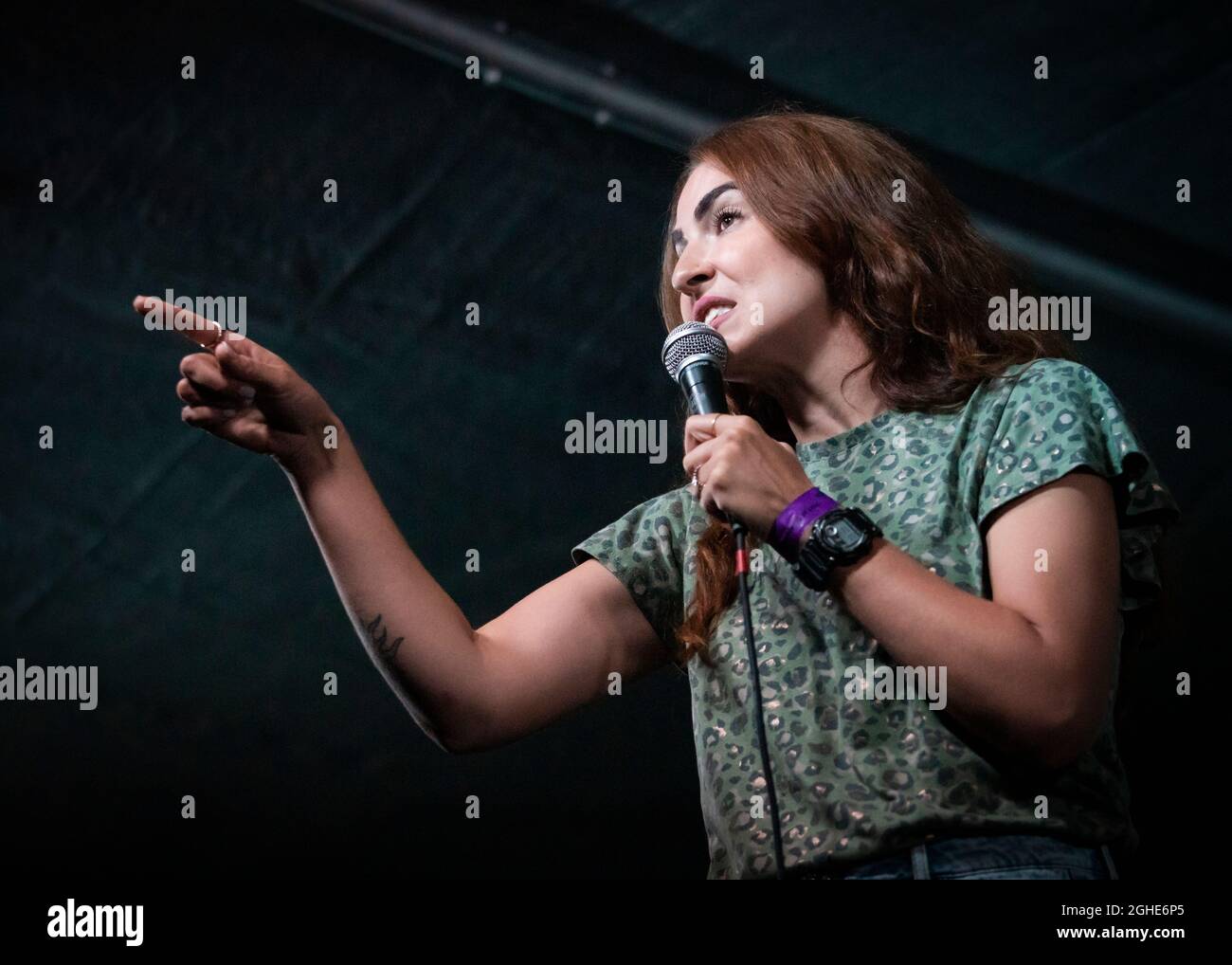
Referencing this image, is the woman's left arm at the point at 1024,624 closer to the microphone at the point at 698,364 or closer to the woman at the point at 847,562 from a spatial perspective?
the woman at the point at 847,562

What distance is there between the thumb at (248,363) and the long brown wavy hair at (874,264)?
528mm

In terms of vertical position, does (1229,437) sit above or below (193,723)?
above

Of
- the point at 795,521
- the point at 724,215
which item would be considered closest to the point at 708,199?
the point at 724,215

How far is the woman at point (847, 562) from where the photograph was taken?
110 cm

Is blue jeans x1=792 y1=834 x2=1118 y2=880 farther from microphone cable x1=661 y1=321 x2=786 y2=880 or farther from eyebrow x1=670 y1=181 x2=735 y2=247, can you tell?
eyebrow x1=670 y1=181 x2=735 y2=247

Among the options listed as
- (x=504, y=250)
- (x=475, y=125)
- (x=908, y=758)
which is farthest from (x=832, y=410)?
(x=475, y=125)

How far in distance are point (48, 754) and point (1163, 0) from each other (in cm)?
199

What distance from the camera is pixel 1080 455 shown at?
3.84ft

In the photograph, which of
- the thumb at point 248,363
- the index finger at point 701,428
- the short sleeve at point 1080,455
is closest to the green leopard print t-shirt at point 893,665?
the short sleeve at point 1080,455

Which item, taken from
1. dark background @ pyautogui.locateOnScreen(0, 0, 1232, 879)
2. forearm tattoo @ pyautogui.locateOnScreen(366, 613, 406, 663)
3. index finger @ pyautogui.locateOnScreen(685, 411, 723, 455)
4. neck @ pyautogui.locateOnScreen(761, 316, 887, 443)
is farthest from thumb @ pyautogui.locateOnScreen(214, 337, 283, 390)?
dark background @ pyautogui.locateOnScreen(0, 0, 1232, 879)

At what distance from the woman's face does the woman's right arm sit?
0.32m

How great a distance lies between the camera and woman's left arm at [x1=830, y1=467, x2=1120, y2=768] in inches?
42.4
